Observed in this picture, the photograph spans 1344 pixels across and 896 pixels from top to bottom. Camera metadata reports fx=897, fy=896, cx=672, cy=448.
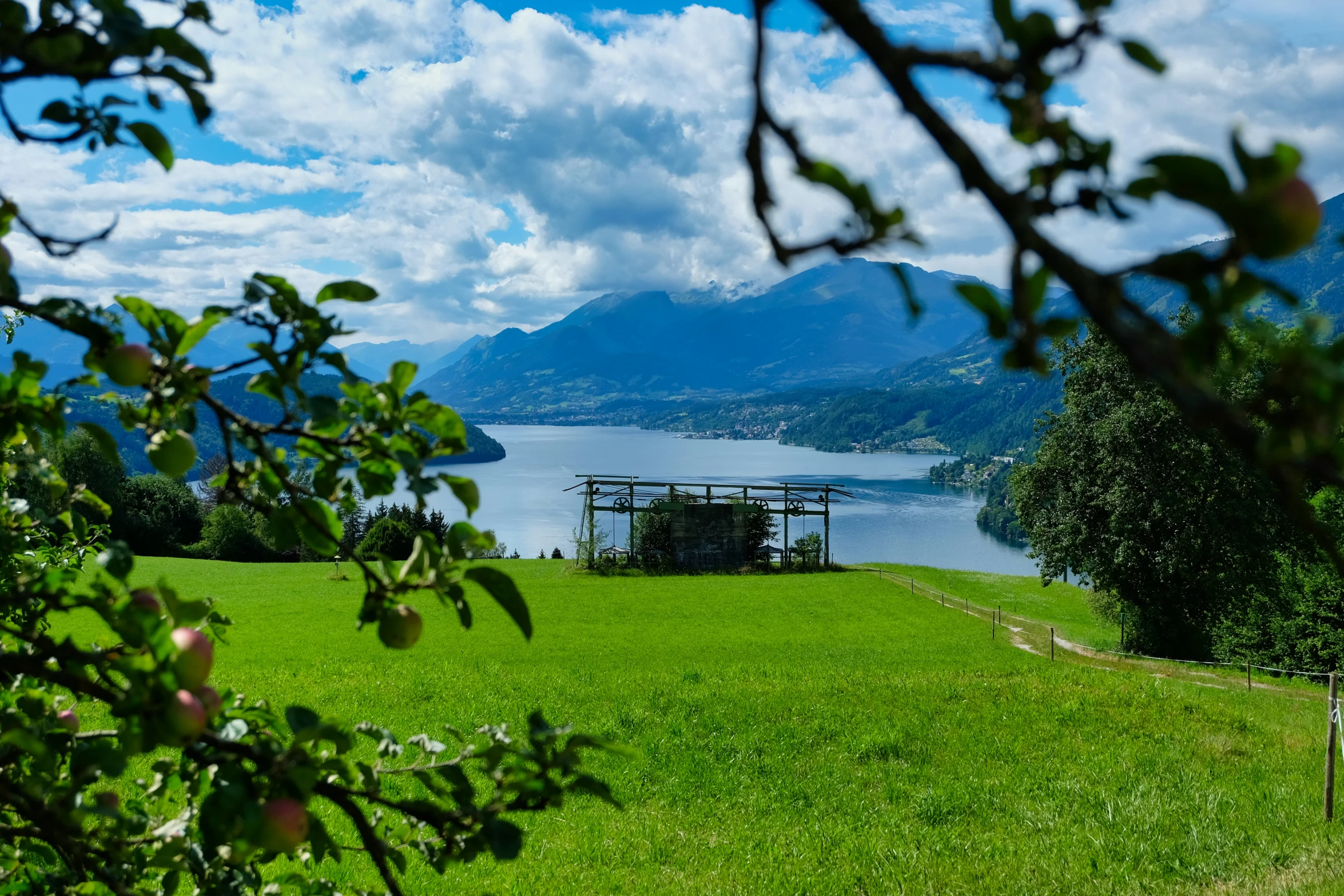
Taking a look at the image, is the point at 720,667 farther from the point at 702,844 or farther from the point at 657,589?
the point at 657,589

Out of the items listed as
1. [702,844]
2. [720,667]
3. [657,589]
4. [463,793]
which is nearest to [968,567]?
[657,589]

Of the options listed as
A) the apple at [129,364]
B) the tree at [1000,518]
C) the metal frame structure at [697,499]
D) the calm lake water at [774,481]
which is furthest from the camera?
the tree at [1000,518]

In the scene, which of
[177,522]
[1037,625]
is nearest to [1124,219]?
[1037,625]

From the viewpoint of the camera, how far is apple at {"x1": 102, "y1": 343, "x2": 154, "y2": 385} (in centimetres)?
129

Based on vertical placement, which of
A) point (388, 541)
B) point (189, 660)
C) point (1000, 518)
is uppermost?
point (189, 660)

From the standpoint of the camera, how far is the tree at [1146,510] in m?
20.4

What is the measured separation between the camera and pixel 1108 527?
21781 millimetres

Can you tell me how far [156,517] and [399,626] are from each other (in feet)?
179

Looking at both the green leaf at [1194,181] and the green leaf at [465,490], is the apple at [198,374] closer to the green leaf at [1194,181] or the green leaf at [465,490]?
the green leaf at [465,490]

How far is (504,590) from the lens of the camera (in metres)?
1.21

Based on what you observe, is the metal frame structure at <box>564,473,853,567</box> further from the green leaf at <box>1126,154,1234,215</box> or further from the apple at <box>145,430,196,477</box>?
the green leaf at <box>1126,154,1234,215</box>

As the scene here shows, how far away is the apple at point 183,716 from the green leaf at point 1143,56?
119 cm

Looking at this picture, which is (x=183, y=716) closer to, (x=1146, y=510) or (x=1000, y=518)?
(x=1146, y=510)

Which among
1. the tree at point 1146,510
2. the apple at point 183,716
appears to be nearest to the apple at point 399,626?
the apple at point 183,716
